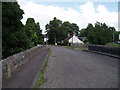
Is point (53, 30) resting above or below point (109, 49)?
above

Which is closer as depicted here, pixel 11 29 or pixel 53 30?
pixel 11 29

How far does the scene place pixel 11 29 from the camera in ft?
43.8

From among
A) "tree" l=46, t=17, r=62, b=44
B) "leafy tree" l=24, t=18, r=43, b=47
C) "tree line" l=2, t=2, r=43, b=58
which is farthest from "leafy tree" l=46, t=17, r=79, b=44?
"tree line" l=2, t=2, r=43, b=58

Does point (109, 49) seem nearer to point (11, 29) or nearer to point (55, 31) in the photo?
point (11, 29)

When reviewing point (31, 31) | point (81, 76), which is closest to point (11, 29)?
point (81, 76)

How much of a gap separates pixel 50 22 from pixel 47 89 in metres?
121

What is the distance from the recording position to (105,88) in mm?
6734

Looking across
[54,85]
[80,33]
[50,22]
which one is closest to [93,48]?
[54,85]

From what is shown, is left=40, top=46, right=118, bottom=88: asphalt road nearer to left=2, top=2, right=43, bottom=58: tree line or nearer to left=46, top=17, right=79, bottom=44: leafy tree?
left=2, top=2, right=43, bottom=58: tree line

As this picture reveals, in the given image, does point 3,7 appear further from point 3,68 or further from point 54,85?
point 54,85

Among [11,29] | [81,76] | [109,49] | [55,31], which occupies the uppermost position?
[55,31]

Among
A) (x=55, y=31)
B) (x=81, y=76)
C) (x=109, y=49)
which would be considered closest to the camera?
(x=81, y=76)

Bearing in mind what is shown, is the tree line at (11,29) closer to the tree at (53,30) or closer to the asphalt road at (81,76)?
the asphalt road at (81,76)

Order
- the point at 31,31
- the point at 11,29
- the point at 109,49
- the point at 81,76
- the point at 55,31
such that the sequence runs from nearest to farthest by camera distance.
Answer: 1. the point at 81,76
2. the point at 11,29
3. the point at 31,31
4. the point at 109,49
5. the point at 55,31
